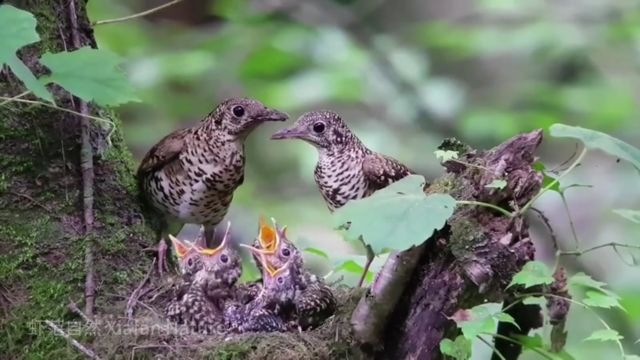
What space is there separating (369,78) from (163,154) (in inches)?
138

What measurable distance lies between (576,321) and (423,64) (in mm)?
2558

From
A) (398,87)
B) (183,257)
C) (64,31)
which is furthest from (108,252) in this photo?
(398,87)

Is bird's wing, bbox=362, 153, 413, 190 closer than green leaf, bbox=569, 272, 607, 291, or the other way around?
green leaf, bbox=569, 272, 607, 291

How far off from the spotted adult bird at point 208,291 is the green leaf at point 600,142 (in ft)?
4.67

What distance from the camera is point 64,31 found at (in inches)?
147

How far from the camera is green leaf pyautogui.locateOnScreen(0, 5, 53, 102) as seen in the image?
7.60ft

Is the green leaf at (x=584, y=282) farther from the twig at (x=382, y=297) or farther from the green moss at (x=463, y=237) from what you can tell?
the twig at (x=382, y=297)

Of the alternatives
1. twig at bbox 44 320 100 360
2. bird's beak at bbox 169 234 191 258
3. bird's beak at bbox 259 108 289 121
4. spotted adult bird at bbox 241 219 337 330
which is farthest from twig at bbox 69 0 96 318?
bird's beak at bbox 259 108 289 121

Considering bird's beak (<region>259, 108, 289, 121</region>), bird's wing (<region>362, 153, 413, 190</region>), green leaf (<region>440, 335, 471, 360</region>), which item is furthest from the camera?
bird's beak (<region>259, 108, 289, 121</region>)

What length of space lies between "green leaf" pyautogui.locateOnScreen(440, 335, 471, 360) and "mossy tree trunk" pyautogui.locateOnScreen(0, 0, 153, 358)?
1.15 meters

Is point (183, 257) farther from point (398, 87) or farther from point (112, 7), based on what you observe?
point (112, 7)

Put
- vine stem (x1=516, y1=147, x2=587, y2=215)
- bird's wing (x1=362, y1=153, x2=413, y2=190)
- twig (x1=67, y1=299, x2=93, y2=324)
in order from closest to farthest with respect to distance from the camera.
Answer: vine stem (x1=516, y1=147, x2=587, y2=215)
twig (x1=67, y1=299, x2=93, y2=324)
bird's wing (x1=362, y1=153, x2=413, y2=190)

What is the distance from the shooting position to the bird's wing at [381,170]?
378cm

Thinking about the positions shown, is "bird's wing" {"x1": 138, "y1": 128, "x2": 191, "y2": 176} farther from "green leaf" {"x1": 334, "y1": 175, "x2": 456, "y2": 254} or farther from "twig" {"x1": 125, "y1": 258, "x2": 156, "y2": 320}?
"green leaf" {"x1": 334, "y1": 175, "x2": 456, "y2": 254}
